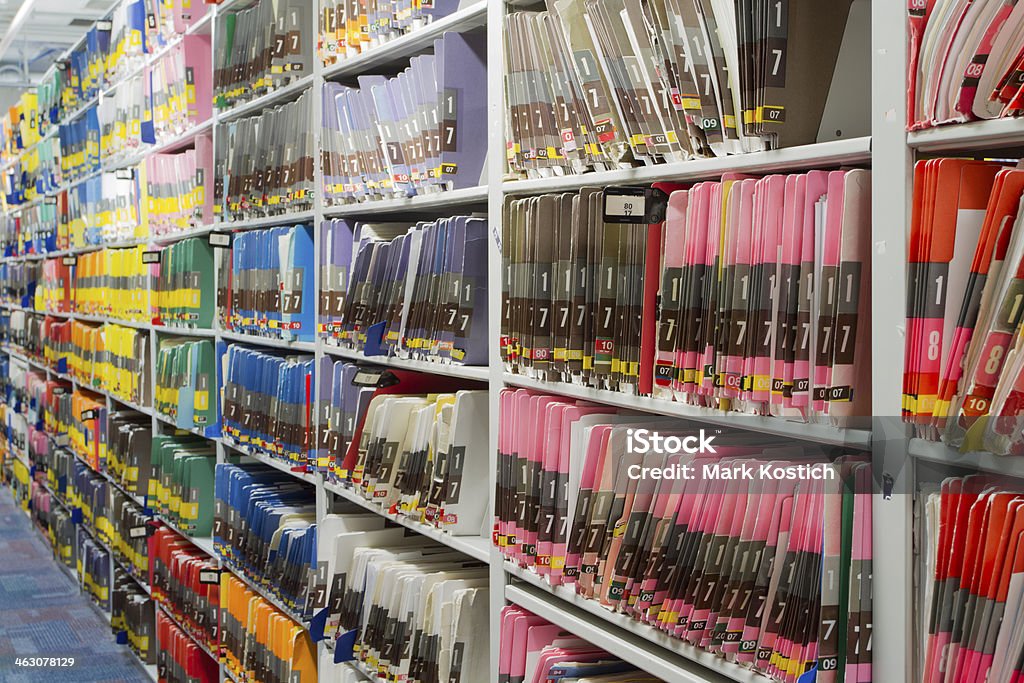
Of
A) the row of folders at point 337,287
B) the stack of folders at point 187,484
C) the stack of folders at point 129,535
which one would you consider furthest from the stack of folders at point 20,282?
the stack of folders at point 187,484

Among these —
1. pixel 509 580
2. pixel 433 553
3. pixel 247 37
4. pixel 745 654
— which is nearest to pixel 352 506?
pixel 433 553

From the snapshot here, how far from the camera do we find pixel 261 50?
3.42 m

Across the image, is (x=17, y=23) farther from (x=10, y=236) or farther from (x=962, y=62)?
(x=962, y=62)

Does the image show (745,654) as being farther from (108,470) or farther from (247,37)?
(108,470)

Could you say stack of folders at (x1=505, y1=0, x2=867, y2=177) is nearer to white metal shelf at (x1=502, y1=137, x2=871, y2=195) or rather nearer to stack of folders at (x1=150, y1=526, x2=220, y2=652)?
white metal shelf at (x1=502, y1=137, x2=871, y2=195)

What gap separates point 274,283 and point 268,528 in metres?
0.75

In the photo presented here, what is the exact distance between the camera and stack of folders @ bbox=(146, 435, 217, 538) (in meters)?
4.26

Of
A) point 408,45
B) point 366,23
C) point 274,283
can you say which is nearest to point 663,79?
point 408,45

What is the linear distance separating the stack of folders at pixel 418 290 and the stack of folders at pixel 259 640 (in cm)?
94

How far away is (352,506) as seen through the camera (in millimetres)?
3150

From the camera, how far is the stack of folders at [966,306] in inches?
45.8

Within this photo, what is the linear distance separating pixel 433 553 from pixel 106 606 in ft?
11.3

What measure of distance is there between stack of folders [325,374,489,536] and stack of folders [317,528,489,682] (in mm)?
135

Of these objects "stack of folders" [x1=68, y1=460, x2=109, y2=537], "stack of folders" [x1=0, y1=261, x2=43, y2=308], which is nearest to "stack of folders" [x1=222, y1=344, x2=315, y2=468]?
"stack of folders" [x1=68, y1=460, x2=109, y2=537]
